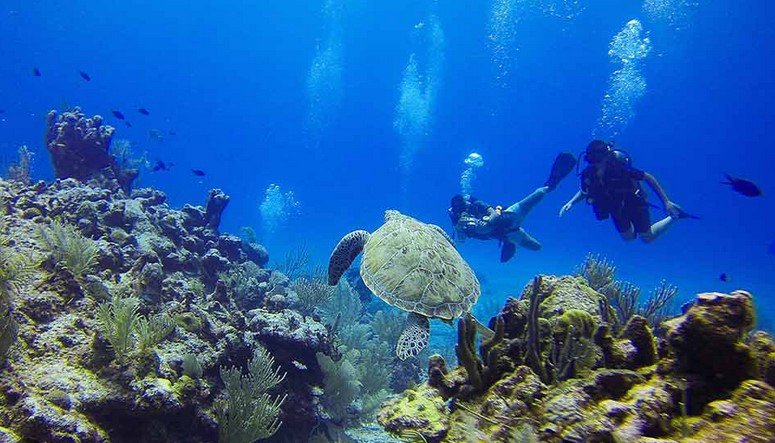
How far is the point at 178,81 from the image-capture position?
391 ft

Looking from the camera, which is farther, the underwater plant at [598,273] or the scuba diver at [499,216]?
the scuba diver at [499,216]

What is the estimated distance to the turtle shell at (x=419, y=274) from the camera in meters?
5.16

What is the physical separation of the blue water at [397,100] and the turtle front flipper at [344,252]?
5507 centimetres

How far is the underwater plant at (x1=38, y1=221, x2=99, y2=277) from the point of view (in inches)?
202

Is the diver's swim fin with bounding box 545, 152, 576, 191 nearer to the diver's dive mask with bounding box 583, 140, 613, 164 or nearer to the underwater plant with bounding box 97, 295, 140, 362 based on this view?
the diver's dive mask with bounding box 583, 140, 613, 164

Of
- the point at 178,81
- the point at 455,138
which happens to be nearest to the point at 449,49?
the point at 455,138

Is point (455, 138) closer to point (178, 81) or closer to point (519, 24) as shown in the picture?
point (519, 24)

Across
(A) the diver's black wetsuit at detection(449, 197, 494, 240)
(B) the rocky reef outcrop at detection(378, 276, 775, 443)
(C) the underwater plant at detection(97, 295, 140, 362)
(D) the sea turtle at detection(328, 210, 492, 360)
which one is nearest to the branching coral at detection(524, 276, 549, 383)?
(B) the rocky reef outcrop at detection(378, 276, 775, 443)

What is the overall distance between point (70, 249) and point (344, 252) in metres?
3.72

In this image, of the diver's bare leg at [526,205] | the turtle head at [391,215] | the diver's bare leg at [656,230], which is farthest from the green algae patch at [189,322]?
the diver's bare leg at [526,205]

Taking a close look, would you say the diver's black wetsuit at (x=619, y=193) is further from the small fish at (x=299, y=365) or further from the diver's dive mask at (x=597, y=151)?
the small fish at (x=299, y=365)

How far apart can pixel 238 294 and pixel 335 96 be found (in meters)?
136

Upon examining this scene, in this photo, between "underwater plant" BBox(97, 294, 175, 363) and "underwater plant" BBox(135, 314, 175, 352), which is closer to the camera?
"underwater plant" BBox(97, 294, 175, 363)

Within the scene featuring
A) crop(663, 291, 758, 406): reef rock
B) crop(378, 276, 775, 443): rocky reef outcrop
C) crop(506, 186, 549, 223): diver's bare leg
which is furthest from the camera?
crop(506, 186, 549, 223): diver's bare leg
